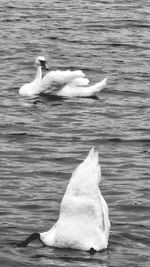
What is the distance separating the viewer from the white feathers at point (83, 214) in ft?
37.9

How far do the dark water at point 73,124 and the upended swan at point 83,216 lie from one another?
0.14 metres

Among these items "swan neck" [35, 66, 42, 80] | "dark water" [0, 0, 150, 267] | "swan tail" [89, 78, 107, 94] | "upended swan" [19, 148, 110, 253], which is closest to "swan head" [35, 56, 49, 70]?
"swan neck" [35, 66, 42, 80]

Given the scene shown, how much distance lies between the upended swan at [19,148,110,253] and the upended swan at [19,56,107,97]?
36.2 ft

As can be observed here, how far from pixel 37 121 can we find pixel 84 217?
865 centimetres

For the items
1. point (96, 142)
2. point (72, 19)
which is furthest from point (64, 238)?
point (72, 19)

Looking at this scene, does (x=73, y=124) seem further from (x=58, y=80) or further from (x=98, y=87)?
(x=58, y=80)

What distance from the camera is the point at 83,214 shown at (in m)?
11.6

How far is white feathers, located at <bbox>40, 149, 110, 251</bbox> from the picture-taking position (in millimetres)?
11539

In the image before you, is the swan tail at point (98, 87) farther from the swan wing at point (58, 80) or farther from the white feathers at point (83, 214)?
the white feathers at point (83, 214)

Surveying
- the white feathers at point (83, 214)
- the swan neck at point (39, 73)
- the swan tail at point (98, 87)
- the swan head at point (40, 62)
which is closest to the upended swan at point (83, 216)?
the white feathers at point (83, 214)

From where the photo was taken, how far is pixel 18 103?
73.1 feet

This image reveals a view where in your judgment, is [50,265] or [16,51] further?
[16,51]

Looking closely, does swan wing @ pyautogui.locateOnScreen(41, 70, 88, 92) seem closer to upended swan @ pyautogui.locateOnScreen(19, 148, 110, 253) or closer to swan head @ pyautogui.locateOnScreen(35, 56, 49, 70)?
swan head @ pyautogui.locateOnScreen(35, 56, 49, 70)

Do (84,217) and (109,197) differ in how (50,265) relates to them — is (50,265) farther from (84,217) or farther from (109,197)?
(109,197)
